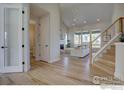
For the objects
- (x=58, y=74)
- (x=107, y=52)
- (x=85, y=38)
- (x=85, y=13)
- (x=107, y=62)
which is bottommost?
(x=58, y=74)

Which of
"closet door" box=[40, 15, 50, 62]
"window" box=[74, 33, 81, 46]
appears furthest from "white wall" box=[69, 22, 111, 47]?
"closet door" box=[40, 15, 50, 62]

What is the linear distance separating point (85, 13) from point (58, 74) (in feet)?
4.52

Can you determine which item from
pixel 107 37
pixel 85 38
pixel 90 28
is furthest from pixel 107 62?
pixel 90 28

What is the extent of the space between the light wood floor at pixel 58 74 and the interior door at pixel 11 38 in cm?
44

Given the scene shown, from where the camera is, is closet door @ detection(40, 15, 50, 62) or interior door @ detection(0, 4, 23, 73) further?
closet door @ detection(40, 15, 50, 62)

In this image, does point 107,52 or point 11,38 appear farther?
point 11,38

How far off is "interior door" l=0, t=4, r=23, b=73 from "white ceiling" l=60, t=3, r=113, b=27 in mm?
1284

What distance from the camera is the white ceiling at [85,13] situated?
2529mm

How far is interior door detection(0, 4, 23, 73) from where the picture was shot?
131 inches

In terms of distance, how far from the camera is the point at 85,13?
9.12 feet

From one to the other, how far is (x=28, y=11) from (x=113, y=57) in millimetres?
2247

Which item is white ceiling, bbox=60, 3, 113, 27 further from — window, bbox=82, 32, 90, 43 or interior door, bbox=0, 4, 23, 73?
interior door, bbox=0, 4, 23, 73

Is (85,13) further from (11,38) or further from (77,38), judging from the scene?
(11,38)

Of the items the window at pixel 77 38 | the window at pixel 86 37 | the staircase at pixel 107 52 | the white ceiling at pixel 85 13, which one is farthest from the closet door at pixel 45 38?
the staircase at pixel 107 52
